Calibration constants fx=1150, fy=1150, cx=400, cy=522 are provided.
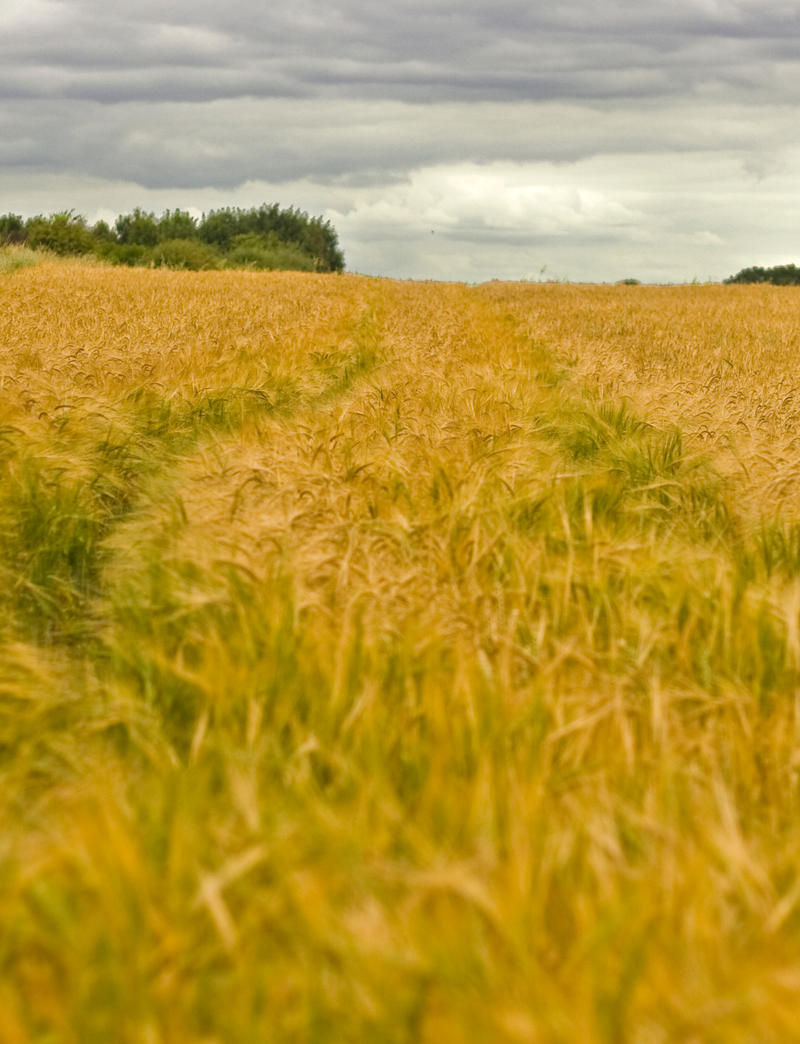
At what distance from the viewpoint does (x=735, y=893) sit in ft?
5.41

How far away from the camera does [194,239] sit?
49844 mm

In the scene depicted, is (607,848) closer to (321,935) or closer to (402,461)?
(321,935)

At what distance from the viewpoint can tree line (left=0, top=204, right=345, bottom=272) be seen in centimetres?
3712

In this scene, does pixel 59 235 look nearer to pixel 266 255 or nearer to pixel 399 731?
pixel 266 255

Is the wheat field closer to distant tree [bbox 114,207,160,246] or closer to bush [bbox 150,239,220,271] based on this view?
Result: bush [bbox 150,239,220,271]

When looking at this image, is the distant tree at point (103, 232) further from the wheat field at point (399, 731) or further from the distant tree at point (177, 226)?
the wheat field at point (399, 731)

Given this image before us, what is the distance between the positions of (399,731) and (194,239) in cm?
5011

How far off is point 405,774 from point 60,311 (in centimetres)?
1017

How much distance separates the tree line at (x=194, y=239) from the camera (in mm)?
37125

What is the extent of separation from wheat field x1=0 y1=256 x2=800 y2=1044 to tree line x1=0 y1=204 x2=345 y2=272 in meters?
27.9

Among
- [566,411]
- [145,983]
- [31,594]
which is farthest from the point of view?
[566,411]

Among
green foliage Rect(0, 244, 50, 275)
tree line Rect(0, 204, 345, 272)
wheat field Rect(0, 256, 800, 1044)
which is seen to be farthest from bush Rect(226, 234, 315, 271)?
wheat field Rect(0, 256, 800, 1044)

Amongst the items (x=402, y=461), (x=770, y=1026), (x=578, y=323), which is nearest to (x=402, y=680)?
(x=770, y=1026)

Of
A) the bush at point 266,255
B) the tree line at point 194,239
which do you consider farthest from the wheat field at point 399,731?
the bush at point 266,255
